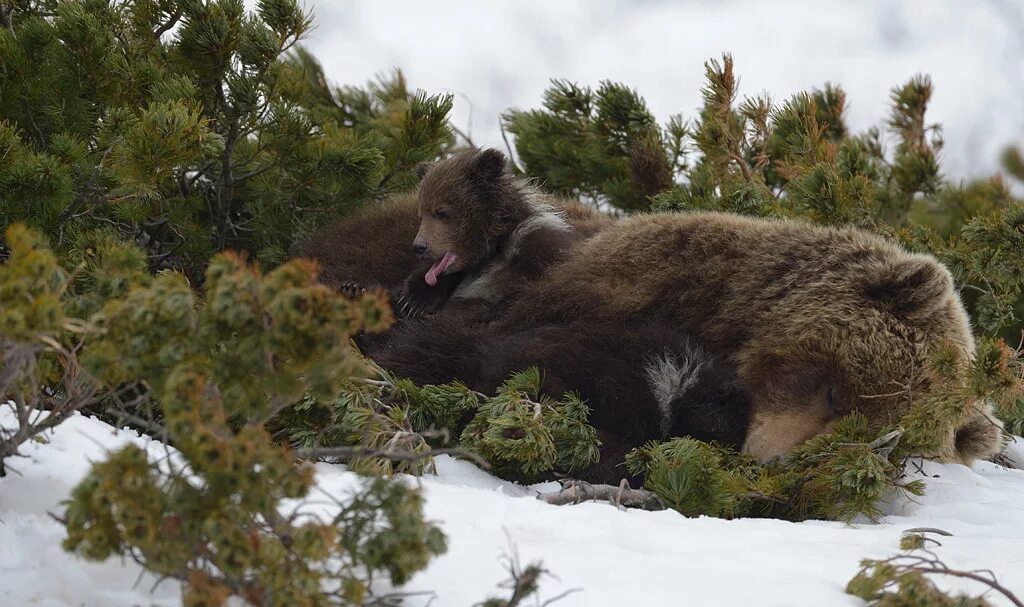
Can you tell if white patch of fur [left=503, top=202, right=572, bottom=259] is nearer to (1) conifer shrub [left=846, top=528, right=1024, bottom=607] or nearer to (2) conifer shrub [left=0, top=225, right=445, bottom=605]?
(1) conifer shrub [left=846, top=528, right=1024, bottom=607]

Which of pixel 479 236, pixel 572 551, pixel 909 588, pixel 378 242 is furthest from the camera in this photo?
pixel 378 242

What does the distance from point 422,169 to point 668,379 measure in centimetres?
252

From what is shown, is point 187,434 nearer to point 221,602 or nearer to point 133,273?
point 221,602

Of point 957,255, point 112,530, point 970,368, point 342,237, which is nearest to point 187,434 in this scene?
point 112,530

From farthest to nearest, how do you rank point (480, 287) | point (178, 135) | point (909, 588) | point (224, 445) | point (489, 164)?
point (489, 164), point (480, 287), point (178, 135), point (909, 588), point (224, 445)

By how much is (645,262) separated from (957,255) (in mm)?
1876

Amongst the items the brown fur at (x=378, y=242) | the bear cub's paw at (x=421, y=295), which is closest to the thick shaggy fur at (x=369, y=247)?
the brown fur at (x=378, y=242)

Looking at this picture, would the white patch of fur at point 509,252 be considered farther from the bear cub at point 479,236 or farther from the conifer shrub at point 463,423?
the conifer shrub at point 463,423

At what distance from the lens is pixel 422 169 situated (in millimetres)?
6348

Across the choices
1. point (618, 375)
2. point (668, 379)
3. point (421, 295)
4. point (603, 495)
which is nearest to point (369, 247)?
point (421, 295)

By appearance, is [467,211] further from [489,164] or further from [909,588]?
[909,588]

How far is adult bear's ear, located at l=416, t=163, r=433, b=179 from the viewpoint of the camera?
6160 millimetres

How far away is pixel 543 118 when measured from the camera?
739cm

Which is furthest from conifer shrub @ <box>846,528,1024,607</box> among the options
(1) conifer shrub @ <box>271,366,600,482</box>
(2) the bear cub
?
(2) the bear cub
